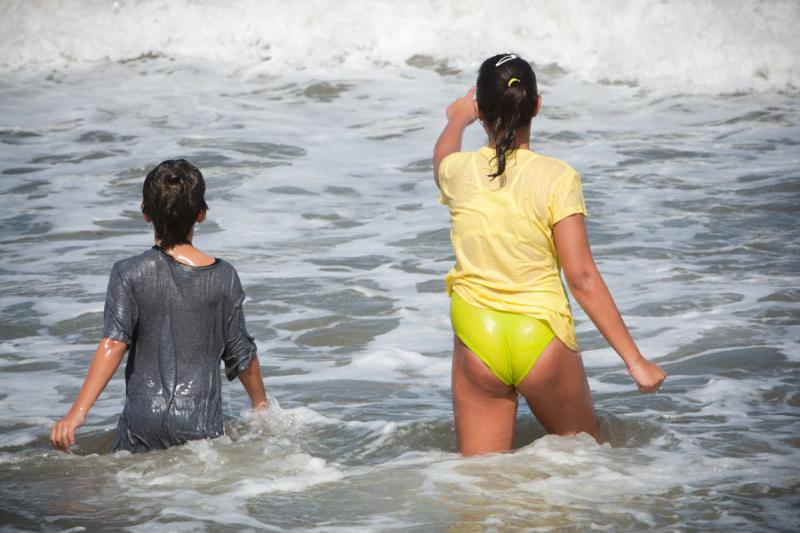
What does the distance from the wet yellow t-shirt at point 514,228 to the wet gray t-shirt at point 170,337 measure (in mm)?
924

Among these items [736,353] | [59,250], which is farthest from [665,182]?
[59,250]

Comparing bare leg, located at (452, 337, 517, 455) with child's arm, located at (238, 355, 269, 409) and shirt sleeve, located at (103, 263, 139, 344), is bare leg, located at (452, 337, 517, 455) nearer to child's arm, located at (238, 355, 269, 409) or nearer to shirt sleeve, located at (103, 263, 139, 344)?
child's arm, located at (238, 355, 269, 409)

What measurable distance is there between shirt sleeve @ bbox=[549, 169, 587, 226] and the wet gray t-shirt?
1250 mm

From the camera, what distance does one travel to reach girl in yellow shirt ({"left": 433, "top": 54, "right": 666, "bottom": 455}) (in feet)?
12.4

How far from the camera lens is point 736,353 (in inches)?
246

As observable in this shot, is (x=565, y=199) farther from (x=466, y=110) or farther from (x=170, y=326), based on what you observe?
(x=170, y=326)

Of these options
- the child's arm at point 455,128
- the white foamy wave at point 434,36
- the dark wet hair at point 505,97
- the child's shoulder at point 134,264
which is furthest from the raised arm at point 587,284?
the white foamy wave at point 434,36

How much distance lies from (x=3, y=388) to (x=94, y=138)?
8520mm

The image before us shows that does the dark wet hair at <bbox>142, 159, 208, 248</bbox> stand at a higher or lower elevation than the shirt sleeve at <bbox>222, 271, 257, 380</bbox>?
higher

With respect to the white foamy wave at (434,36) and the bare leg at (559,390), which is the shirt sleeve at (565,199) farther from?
the white foamy wave at (434,36)

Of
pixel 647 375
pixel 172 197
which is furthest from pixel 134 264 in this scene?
pixel 647 375

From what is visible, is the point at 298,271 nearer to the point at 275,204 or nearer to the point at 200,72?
the point at 275,204

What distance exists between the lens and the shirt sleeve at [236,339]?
13.7 ft

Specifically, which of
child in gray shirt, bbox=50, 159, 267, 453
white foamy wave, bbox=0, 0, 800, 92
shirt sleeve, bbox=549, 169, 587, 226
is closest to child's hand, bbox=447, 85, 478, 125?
shirt sleeve, bbox=549, 169, 587, 226
